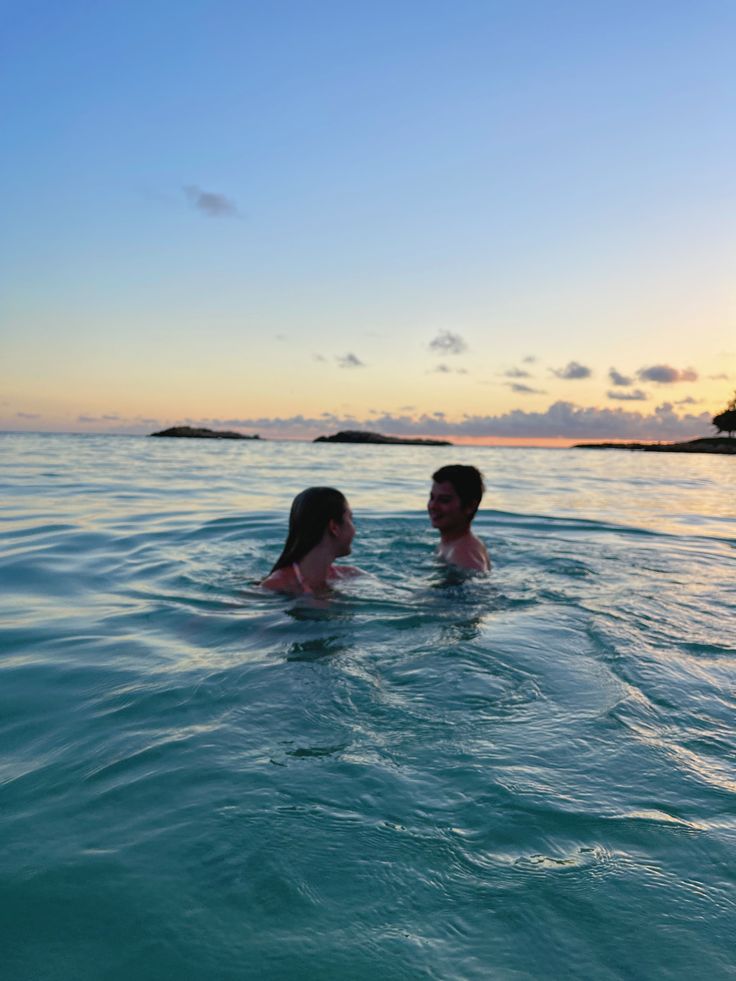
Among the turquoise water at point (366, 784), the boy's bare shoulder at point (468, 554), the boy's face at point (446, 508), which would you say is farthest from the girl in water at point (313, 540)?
the boy's bare shoulder at point (468, 554)


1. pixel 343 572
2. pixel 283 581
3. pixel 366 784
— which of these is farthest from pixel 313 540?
pixel 366 784

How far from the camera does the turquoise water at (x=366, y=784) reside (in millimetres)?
2104

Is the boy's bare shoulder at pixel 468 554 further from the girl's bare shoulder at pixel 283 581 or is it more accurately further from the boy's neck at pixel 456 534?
the girl's bare shoulder at pixel 283 581

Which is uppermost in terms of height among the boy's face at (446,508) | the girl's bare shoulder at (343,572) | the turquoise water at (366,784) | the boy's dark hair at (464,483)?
the boy's dark hair at (464,483)

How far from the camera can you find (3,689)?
4.18 meters

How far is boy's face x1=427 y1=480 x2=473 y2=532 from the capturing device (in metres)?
7.92

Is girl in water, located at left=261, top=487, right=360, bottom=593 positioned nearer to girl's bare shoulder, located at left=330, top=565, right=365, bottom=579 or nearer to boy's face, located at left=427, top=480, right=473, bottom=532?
girl's bare shoulder, located at left=330, top=565, right=365, bottom=579

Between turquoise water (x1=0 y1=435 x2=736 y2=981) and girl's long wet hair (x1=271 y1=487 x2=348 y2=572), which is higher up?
girl's long wet hair (x1=271 y1=487 x2=348 y2=572)

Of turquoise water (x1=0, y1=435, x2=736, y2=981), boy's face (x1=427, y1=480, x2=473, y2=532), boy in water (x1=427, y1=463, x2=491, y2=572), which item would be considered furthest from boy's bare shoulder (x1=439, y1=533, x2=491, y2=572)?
turquoise water (x1=0, y1=435, x2=736, y2=981)

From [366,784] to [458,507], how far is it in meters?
5.27

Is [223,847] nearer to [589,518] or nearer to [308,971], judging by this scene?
[308,971]

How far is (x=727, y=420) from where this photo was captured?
98.9 metres

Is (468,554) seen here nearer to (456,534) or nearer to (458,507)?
(456,534)

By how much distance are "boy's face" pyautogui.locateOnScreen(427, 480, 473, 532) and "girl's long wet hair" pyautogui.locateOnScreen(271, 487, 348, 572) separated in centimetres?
191
